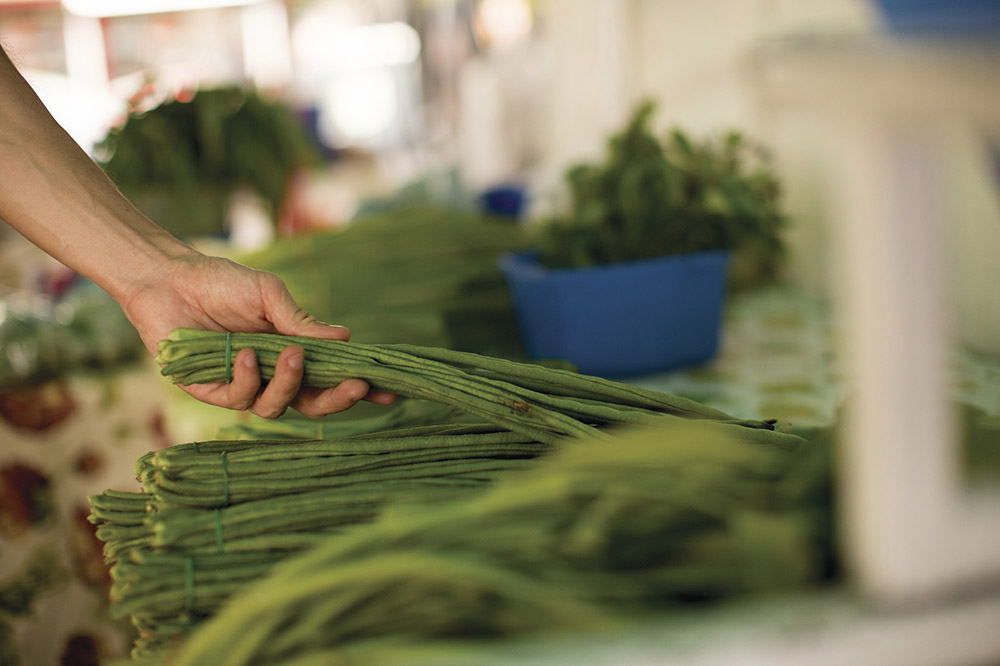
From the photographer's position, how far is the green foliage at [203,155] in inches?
96.0

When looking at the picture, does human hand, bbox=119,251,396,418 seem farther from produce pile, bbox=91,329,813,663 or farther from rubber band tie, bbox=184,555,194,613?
rubber band tie, bbox=184,555,194,613

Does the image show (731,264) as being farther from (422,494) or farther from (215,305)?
(422,494)

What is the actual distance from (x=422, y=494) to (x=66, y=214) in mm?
640

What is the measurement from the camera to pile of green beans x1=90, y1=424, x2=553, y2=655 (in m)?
0.61

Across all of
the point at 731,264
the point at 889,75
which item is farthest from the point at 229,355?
the point at 731,264

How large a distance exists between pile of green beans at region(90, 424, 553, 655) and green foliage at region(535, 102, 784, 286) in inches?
30.1

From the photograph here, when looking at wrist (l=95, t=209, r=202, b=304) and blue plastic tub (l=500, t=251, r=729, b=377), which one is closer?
wrist (l=95, t=209, r=202, b=304)

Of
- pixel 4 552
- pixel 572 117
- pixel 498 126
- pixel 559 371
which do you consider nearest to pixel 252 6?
pixel 498 126

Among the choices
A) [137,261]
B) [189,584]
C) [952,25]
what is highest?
[952,25]

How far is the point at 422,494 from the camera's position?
25.6 inches

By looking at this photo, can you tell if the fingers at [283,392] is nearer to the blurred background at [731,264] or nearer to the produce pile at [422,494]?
the produce pile at [422,494]

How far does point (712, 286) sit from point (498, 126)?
3131mm

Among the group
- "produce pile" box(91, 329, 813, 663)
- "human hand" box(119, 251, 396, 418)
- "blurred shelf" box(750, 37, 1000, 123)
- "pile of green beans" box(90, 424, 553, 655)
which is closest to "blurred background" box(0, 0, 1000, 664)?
"blurred shelf" box(750, 37, 1000, 123)

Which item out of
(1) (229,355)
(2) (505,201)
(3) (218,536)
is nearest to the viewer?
(3) (218,536)
